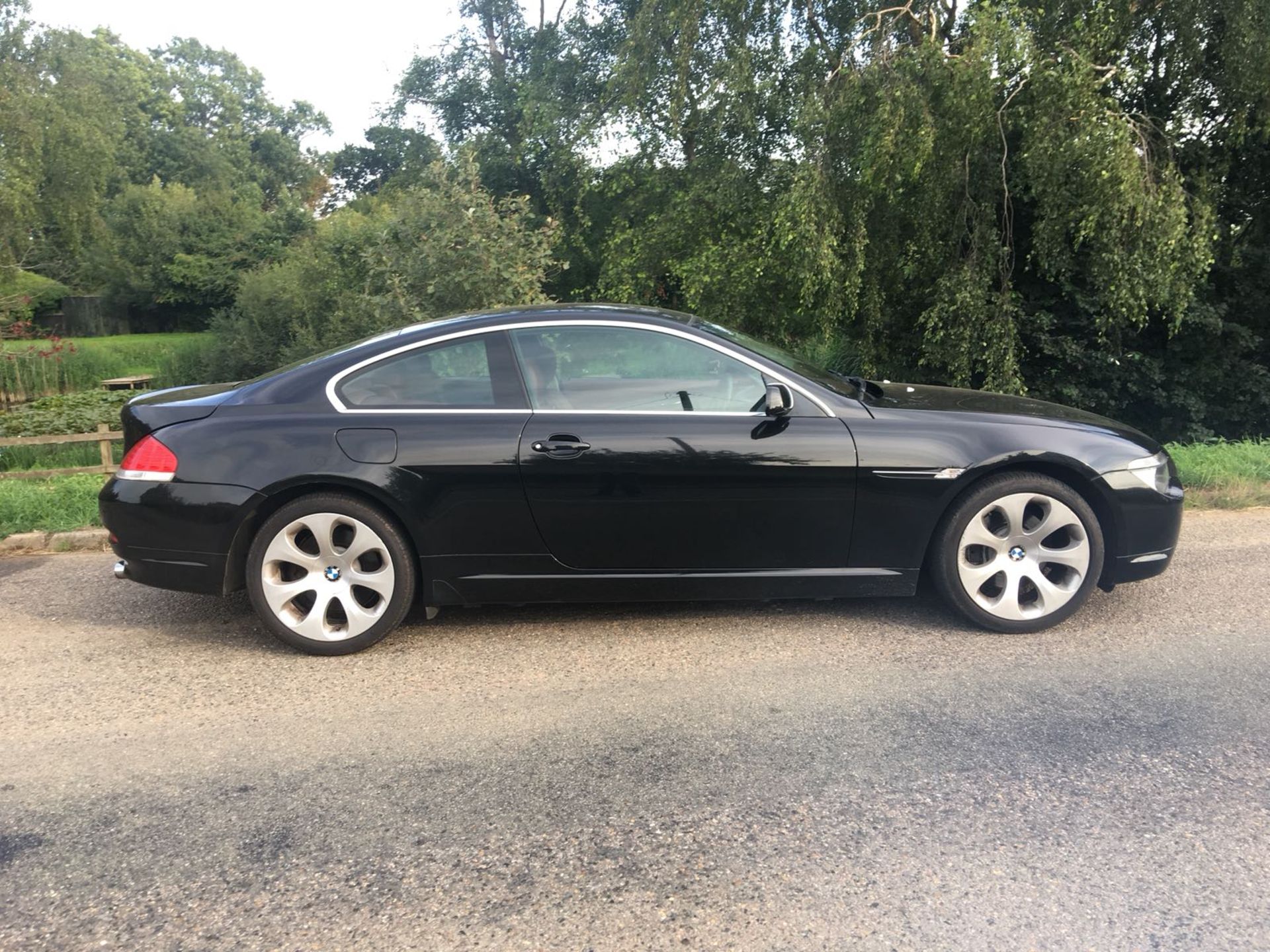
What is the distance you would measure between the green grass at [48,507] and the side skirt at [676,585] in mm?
3769

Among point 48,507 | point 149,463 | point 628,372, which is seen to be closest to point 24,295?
point 48,507

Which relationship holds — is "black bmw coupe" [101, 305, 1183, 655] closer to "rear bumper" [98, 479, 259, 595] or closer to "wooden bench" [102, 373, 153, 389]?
"rear bumper" [98, 479, 259, 595]

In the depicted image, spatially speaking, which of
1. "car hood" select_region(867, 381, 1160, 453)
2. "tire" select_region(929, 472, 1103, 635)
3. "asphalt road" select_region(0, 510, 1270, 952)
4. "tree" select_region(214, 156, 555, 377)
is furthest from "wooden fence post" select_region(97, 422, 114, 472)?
"tire" select_region(929, 472, 1103, 635)

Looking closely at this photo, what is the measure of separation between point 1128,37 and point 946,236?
8.75 feet

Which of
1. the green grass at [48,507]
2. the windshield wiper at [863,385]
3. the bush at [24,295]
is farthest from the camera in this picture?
the bush at [24,295]

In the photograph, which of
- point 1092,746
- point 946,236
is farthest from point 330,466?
point 946,236

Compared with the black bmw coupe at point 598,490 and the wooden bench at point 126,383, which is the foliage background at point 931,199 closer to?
the black bmw coupe at point 598,490

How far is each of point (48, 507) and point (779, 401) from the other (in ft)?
18.8

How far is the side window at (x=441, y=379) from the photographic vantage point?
14.6ft

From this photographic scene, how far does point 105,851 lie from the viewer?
2.80 meters

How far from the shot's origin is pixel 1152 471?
14.8 ft

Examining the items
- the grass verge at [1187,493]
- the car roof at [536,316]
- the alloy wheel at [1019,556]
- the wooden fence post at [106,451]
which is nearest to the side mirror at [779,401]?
the car roof at [536,316]

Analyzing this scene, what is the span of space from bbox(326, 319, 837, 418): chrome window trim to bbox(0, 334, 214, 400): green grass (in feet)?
Answer: 57.5

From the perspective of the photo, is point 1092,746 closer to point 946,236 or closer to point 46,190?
point 946,236
